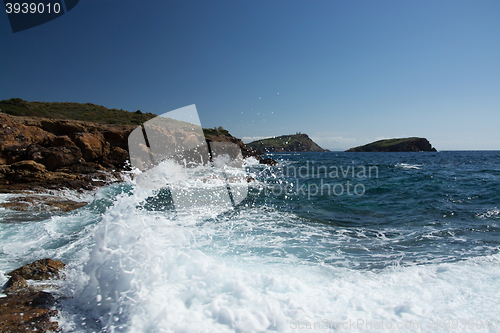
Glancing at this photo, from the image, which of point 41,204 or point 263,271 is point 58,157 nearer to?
point 41,204

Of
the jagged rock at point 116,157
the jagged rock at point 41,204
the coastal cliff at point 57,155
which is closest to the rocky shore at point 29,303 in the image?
the jagged rock at point 41,204

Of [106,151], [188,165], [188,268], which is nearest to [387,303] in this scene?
[188,268]

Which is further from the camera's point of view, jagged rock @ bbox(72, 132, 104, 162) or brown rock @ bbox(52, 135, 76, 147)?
jagged rock @ bbox(72, 132, 104, 162)

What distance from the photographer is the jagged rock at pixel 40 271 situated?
3455mm

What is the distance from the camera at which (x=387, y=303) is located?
3.20 meters

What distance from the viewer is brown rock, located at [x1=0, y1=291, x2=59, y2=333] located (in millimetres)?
2440

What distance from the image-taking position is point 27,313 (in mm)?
2627

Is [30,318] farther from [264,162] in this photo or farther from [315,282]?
[264,162]

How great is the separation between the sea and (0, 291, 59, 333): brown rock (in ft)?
0.43

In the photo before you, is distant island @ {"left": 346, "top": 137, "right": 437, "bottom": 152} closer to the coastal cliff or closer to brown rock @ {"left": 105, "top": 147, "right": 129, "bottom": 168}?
brown rock @ {"left": 105, "top": 147, "right": 129, "bottom": 168}

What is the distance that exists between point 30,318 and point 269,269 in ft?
10.7

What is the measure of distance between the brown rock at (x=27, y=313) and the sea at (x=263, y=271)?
0.13m

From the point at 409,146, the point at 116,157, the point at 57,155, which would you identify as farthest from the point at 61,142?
the point at 409,146

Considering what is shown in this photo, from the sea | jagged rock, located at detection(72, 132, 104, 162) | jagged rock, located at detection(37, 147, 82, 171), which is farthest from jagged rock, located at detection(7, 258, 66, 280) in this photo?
jagged rock, located at detection(72, 132, 104, 162)
